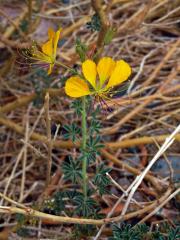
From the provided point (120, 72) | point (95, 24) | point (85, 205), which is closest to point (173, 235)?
point (85, 205)

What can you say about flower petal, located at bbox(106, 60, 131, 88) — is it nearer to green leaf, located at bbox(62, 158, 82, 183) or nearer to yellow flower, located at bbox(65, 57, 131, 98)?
yellow flower, located at bbox(65, 57, 131, 98)

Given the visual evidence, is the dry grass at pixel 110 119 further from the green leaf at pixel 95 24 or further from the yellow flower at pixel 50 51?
the yellow flower at pixel 50 51

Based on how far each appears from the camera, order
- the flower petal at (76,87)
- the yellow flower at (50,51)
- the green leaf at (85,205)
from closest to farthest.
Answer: the flower petal at (76,87) → the yellow flower at (50,51) → the green leaf at (85,205)

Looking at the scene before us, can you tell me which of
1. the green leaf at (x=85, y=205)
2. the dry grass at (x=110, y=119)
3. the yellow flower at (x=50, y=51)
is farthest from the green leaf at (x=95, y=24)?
the green leaf at (x=85, y=205)

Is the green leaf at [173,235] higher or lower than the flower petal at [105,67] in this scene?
lower

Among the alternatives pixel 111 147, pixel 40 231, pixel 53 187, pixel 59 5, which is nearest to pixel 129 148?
pixel 111 147

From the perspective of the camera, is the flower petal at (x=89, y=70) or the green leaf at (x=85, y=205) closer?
the flower petal at (x=89, y=70)

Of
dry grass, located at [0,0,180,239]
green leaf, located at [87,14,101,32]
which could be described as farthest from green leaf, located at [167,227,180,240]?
green leaf, located at [87,14,101,32]
